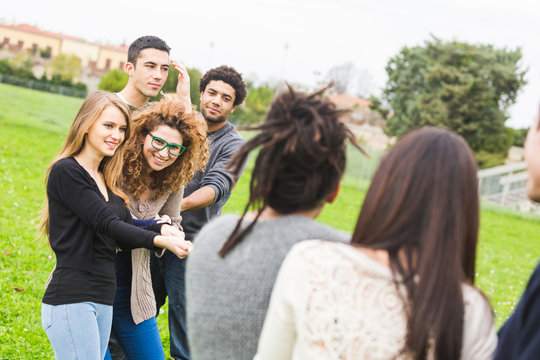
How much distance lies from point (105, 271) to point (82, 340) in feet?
1.18

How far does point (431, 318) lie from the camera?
5.02 feet

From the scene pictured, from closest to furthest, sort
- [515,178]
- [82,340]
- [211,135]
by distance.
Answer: [82,340] → [211,135] → [515,178]

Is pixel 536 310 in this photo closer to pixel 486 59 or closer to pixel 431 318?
pixel 431 318

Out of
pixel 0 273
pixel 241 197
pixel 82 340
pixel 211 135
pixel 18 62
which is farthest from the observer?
pixel 18 62

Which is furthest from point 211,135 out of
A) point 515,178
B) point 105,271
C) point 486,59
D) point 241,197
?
point 486,59

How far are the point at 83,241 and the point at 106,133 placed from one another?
609mm

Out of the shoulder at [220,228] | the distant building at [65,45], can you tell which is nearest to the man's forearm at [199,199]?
the shoulder at [220,228]

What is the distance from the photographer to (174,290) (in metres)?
4.44

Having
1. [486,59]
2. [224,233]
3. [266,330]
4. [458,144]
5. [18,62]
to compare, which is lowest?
[18,62]

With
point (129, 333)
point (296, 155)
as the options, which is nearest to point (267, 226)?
point (296, 155)

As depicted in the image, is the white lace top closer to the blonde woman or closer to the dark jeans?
the blonde woman

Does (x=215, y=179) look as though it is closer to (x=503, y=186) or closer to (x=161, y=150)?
(x=161, y=150)

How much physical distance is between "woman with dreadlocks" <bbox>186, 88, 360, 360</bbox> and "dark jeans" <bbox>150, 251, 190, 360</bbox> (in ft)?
8.02

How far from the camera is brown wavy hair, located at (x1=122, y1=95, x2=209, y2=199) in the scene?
142 inches
